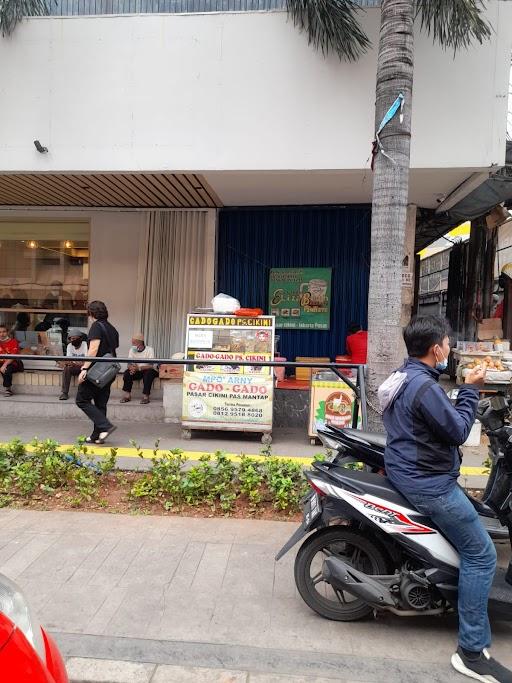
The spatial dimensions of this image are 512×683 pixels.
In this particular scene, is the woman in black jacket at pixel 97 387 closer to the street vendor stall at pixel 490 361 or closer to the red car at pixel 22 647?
the red car at pixel 22 647

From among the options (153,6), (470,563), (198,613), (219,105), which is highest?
(153,6)

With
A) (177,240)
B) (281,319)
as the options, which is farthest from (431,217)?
(177,240)

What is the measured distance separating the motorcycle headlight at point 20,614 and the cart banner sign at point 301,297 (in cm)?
767

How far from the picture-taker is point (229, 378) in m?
6.88

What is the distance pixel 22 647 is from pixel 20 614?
0.21 meters

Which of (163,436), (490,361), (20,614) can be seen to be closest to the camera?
(20,614)

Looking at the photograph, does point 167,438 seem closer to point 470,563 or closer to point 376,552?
point 376,552

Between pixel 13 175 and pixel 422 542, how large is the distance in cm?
746

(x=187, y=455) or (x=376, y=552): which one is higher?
(x=376, y=552)

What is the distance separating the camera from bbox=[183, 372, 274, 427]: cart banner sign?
269 inches

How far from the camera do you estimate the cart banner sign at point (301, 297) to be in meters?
9.22

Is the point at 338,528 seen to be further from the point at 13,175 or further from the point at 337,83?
the point at 13,175

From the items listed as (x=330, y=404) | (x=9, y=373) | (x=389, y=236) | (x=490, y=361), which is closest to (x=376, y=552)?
(x=389, y=236)

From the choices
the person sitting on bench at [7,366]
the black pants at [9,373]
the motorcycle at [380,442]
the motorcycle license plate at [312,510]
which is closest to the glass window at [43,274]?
the person sitting on bench at [7,366]
